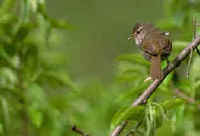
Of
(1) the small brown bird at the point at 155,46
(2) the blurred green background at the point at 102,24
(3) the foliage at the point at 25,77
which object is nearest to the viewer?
(1) the small brown bird at the point at 155,46

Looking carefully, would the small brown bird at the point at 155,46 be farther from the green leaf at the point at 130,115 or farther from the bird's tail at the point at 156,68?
the green leaf at the point at 130,115

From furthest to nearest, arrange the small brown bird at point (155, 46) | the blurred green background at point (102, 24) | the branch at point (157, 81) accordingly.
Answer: the blurred green background at point (102, 24) < the small brown bird at point (155, 46) < the branch at point (157, 81)

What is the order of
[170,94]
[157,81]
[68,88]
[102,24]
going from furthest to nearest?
[102,24] → [68,88] → [170,94] → [157,81]

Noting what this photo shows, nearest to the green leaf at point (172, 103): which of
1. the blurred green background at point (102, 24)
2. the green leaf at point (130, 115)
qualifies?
the green leaf at point (130, 115)

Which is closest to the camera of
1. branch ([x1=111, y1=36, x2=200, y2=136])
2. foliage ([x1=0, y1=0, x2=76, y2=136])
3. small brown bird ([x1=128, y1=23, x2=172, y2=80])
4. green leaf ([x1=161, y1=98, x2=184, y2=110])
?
branch ([x1=111, y1=36, x2=200, y2=136])

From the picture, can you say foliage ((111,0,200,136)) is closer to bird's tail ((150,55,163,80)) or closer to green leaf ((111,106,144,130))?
green leaf ((111,106,144,130))

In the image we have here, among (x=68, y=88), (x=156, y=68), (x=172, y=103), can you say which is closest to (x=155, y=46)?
(x=156, y=68)

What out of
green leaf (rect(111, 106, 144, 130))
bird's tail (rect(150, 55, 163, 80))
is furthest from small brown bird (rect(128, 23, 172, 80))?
green leaf (rect(111, 106, 144, 130))

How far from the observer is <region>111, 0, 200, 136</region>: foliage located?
2.44 metres

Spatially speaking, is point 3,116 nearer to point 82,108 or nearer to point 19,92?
point 19,92

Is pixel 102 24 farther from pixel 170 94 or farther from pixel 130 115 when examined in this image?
pixel 130 115

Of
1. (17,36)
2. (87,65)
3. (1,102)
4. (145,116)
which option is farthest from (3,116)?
(87,65)

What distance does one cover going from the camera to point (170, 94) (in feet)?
11.0

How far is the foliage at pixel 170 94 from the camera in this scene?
2439mm
